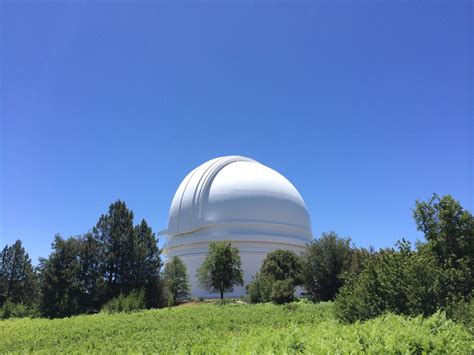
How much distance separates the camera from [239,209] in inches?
1805

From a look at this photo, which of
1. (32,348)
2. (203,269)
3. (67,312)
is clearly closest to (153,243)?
(203,269)

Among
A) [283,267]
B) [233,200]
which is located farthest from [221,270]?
[233,200]

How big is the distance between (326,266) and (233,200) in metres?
20.9

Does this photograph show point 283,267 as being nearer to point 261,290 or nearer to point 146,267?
point 261,290

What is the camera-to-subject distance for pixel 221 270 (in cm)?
3378

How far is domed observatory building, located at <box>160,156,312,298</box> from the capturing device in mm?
43647

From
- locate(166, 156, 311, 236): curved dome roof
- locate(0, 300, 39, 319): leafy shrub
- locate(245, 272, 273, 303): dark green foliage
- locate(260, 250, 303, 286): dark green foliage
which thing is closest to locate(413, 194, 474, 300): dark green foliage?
locate(245, 272, 273, 303): dark green foliage

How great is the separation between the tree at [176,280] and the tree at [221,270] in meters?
2.29

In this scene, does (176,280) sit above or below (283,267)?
below

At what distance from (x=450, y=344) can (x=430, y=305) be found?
4104 millimetres

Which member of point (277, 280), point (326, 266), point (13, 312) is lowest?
point (13, 312)

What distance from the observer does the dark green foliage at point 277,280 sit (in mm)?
25438

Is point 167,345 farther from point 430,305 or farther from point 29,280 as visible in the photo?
point 29,280

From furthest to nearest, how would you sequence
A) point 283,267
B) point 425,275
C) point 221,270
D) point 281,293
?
point 221,270
point 283,267
point 281,293
point 425,275
